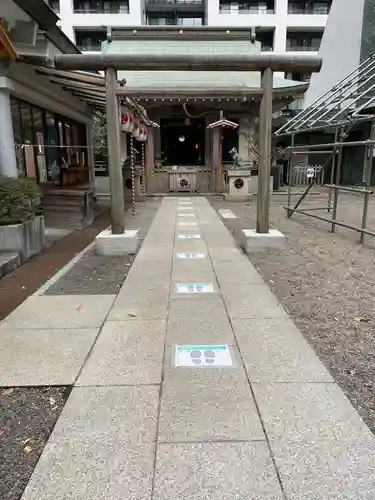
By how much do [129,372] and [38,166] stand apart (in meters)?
7.48

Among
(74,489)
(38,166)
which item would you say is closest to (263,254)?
(74,489)

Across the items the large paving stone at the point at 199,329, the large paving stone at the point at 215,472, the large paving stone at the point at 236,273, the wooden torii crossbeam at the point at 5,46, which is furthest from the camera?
the wooden torii crossbeam at the point at 5,46

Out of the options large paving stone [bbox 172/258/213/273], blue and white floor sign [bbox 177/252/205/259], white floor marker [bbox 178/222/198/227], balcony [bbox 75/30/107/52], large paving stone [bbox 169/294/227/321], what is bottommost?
large paving stone [bbox 169/294/227/321]

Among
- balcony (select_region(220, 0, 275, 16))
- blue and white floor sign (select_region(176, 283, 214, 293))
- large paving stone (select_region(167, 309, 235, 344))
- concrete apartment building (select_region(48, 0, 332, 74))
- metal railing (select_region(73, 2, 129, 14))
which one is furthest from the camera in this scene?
balcony (select_region(220, 0, 275, 16))

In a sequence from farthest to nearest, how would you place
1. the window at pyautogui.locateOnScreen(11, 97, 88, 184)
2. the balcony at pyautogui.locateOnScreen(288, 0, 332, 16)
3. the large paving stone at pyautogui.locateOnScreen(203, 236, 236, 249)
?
the balcony at pyautogui.locateOnScreen(288, 0, 332, 16)
the window at pyautogui.locateOnScreen(11, 97, 88, 184)
the large paving stone at pyautogui.locateOnScreen(203, 236, 236, 249)

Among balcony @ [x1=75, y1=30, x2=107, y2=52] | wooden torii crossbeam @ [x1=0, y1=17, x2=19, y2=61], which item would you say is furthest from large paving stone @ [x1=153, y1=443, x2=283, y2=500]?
balcony @ [x1=75, y1=30, x2=107, y2=52]

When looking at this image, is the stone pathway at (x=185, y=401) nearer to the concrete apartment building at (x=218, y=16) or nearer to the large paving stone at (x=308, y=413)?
the large paving stone at (x=308, y=413)

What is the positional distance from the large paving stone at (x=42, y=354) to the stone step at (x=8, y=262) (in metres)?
1.82

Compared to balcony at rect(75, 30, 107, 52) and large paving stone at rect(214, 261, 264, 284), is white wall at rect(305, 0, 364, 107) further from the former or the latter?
balcony at rect(75, 30, 107, 52)

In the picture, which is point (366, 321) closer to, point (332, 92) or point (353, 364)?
point (353, 364)

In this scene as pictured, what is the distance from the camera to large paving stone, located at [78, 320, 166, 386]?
8.64 ft

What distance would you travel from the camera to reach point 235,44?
16.7 meters

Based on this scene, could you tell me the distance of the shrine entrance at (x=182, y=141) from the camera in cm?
1864

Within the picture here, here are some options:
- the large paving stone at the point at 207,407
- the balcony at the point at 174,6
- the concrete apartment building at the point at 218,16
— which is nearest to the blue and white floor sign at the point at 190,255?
the large paving stone at the point at 207,407
